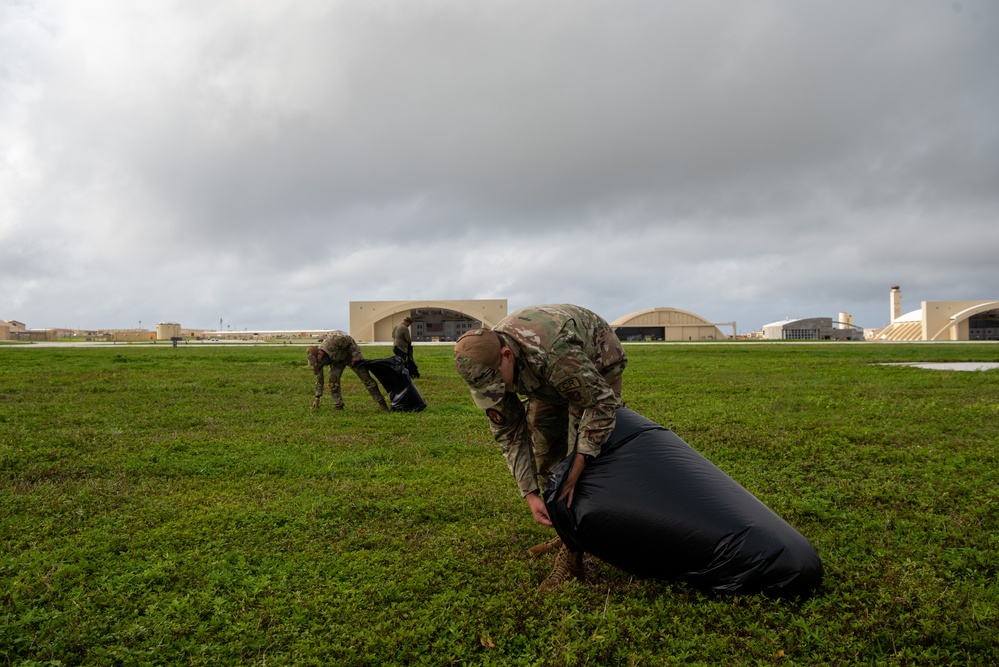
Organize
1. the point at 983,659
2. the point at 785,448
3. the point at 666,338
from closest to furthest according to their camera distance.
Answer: the point at 983,659, the point at 785,448, the point at 666,338

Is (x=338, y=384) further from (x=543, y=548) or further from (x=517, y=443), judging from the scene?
(x=517, y=443)

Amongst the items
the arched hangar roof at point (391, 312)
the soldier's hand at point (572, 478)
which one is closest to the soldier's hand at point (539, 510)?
the soldier's hand at point (572, 478)

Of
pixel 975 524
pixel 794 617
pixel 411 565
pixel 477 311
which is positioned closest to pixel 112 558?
pixel 411 565

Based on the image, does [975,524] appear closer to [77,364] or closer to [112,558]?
[112,558]

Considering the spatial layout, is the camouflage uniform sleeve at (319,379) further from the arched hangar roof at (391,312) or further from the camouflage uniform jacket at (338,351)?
the arched hangar roof at (391,312)

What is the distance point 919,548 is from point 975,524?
825 millimetres

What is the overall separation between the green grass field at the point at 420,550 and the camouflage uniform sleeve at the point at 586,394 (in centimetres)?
89

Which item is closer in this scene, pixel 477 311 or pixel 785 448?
pixel 785 448

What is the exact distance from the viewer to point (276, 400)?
11.4 meters

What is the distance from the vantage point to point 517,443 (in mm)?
3617

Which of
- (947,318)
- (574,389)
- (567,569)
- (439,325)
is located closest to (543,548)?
(567,569)

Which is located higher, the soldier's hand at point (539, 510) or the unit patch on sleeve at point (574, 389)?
the unit patch on sleeve at point (574, 389)

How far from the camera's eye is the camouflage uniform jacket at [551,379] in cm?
319

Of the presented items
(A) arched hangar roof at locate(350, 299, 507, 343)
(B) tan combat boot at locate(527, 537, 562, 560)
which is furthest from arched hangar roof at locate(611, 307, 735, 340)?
(B) tan combat boot at locate(527, 537, 562, 560)
